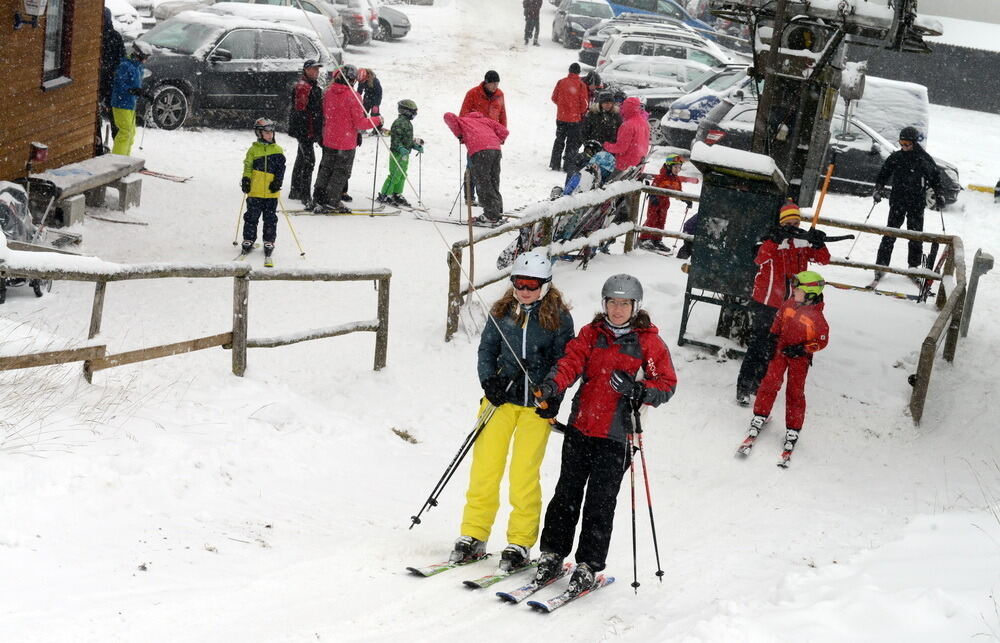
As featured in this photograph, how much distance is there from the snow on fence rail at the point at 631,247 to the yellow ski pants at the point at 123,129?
6.16 meters

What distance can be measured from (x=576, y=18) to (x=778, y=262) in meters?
26.3

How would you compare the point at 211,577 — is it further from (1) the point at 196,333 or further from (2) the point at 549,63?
(2) the point at 549,63

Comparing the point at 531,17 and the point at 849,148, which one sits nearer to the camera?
the point at 849,148

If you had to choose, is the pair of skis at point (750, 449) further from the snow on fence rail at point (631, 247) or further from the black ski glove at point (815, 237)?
the black ski glove at point (815, 237)

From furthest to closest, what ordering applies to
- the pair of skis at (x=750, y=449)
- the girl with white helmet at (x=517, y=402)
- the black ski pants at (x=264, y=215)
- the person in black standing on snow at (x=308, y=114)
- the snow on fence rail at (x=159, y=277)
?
1. the person in black standing on snow at (x=308, y=114)
2. the black ski pants at (x=264, y=215)
3. the pair of skis at (x=750, y=449)
4. the snow on fence rail at (x=159, y=277)
5. the girl with white helmet at (x=517, y=402)

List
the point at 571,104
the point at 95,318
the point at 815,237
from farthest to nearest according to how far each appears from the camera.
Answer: the point at 571,104, the point at 815,237, the point at 95,318

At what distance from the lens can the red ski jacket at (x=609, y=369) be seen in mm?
5922

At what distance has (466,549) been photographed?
6148 millimetres

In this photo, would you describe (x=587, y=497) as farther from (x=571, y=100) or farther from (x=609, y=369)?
(x=571, y=100)

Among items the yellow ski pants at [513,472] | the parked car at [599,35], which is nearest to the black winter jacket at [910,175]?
the yellow ski pants at [513,472]

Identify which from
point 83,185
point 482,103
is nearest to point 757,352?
point 482,103

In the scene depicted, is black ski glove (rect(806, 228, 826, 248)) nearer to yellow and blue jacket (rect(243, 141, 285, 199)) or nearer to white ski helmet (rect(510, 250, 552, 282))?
white ski helmet (rect(510, 250, 552, 282))

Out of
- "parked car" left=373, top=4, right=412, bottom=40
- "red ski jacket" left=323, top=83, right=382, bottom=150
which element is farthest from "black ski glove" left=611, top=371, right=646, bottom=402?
"parked car" left=373, top=4, right=412, bottom=40

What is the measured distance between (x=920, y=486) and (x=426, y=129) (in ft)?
45.8
